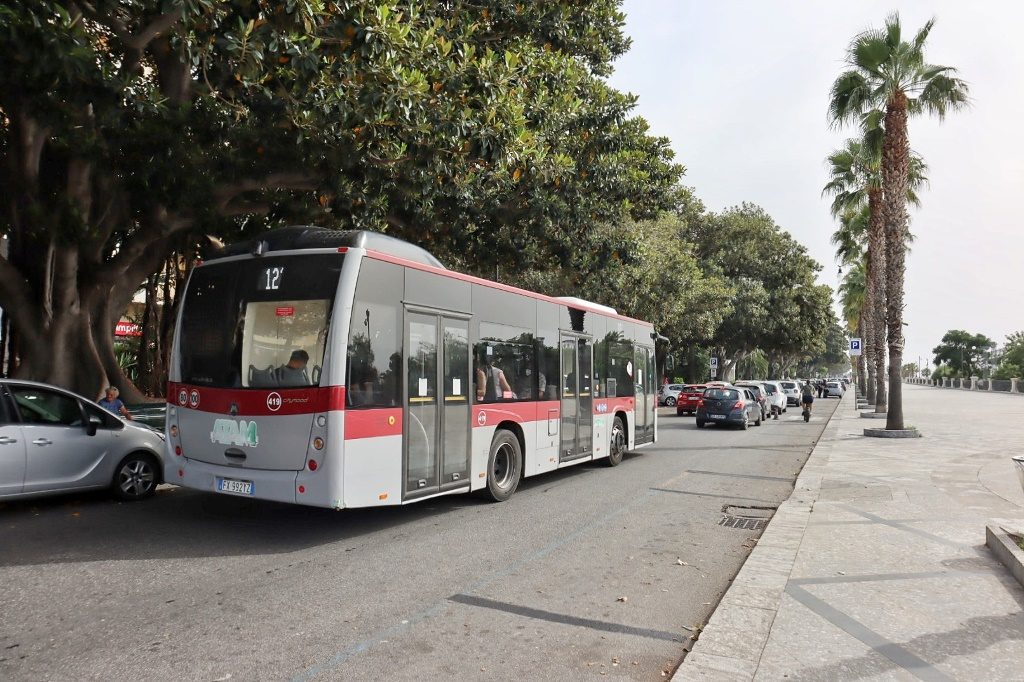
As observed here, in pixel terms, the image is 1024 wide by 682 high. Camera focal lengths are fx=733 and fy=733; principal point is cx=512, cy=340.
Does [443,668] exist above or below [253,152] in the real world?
below

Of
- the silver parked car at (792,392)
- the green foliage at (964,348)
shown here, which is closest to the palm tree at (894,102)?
the silver parked car at (792,392)

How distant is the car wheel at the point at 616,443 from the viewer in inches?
536

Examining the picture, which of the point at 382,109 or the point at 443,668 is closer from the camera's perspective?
the point at 443,668

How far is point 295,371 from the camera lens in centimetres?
730

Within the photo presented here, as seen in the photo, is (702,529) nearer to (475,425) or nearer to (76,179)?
(475,425)

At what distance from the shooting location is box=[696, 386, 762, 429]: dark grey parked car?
2409cm

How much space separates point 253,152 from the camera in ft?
40.0

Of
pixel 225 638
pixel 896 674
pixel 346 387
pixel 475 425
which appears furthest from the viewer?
pixel 475 425

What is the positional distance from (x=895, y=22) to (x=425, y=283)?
19.0m

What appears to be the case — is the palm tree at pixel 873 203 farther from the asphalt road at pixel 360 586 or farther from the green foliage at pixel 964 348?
the green foliage at pixel 964 348

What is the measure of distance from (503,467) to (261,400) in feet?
12.4

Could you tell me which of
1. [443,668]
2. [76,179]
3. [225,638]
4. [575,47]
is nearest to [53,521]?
[225,638]

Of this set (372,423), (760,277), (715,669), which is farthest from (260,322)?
(760,277)

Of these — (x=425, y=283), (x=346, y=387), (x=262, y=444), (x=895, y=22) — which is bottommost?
(x=262, y=444)
